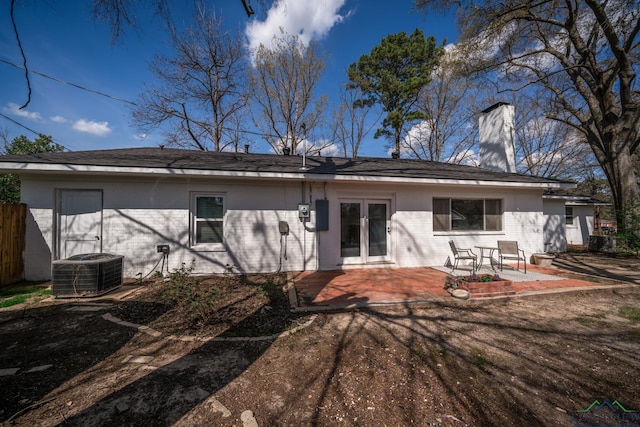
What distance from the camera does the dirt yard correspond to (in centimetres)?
204

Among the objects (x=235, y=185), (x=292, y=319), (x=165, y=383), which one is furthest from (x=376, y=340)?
(x=235, y=185)

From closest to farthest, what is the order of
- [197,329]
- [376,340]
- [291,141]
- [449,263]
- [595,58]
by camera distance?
[376,340] → [197,329] → [449,263] → [595,58] → [291,141]

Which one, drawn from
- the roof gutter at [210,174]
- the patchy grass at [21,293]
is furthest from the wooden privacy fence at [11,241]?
the roof gutter at [210,174]

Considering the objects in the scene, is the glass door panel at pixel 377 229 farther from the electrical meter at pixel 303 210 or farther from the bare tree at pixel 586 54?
the bare tree at pixel 586 54

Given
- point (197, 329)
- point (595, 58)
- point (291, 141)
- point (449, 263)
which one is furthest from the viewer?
point (291, 141)

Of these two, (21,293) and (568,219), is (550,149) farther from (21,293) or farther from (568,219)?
(21,293)

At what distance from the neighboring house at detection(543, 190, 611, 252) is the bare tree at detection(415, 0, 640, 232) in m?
2.67

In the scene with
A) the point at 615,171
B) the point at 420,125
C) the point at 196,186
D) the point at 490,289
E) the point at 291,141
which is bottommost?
the point at 490,289

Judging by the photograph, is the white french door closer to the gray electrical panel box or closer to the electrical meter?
the gray electrical panel box

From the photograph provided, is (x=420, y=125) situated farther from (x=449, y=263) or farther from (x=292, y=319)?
(x=292, y=319)

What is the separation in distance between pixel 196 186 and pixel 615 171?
16.4 meters

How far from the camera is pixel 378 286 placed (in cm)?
559

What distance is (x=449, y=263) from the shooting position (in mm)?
7684

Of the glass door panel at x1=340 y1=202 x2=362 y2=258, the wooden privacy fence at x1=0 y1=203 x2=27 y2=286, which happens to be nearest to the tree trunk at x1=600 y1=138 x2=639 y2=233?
the glass door panel at x1=340 y1=202 x2=362 y2=258
